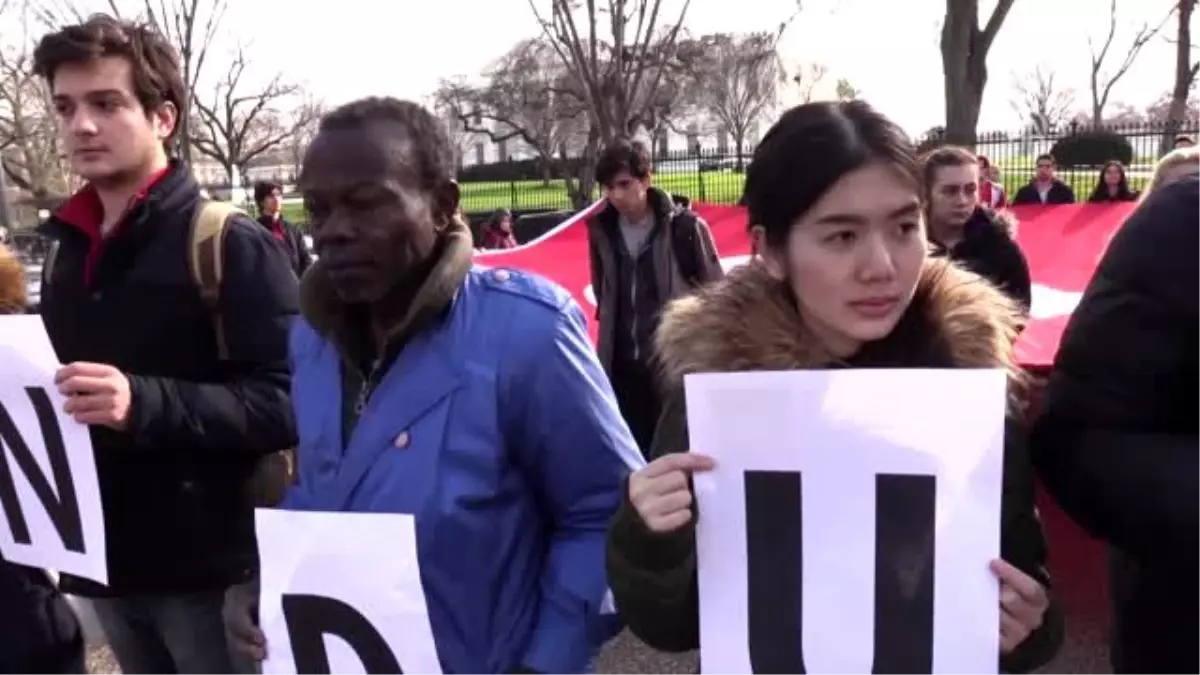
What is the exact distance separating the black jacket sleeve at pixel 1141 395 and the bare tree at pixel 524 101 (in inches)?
1220

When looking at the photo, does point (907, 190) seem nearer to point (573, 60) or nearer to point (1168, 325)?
point (1168, 325)

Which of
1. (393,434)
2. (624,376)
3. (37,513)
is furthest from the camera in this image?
(624,376)

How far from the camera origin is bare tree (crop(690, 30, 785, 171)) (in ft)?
106

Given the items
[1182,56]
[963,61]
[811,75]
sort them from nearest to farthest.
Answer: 1. [963,61]
2. [1182,56]
3. [811,75]

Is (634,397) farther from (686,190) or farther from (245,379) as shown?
(686,190)

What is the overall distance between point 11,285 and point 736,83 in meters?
39.7

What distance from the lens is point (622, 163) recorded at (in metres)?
5.60

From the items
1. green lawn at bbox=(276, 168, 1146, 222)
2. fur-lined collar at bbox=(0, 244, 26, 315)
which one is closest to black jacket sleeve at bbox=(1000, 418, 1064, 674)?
fur-lined collar at bbox=(0, 244, 26, 315)

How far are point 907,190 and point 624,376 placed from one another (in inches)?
167

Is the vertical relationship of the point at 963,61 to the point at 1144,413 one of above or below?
above

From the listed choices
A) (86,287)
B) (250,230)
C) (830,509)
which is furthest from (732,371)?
(86,287)

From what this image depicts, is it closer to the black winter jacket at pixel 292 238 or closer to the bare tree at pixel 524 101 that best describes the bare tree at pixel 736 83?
the bare tree at pixel 524 101

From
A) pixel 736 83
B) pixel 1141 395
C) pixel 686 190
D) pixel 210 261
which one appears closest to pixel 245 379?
pixel 210 261

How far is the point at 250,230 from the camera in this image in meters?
2.38
